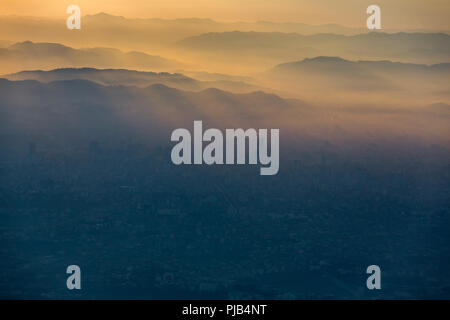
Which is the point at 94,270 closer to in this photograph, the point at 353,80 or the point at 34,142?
the point at 34,142

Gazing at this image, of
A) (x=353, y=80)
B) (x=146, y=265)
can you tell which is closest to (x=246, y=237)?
(x=146, y=265)

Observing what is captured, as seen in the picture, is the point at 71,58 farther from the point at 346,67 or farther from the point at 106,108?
the point at 346,67

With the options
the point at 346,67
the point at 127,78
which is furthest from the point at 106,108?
the point at 346,67

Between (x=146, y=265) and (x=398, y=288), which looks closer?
(x=398, y=288)

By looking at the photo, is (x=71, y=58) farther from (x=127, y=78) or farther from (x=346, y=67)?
(x=346, y=67)

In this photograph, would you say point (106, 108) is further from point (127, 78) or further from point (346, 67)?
point (346, 67)

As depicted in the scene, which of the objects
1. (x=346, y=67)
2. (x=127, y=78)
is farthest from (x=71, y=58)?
(x=346, y=67)

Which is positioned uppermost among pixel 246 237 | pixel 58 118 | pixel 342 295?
pixel 58 118

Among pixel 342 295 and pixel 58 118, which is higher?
→ pixel 58 118
